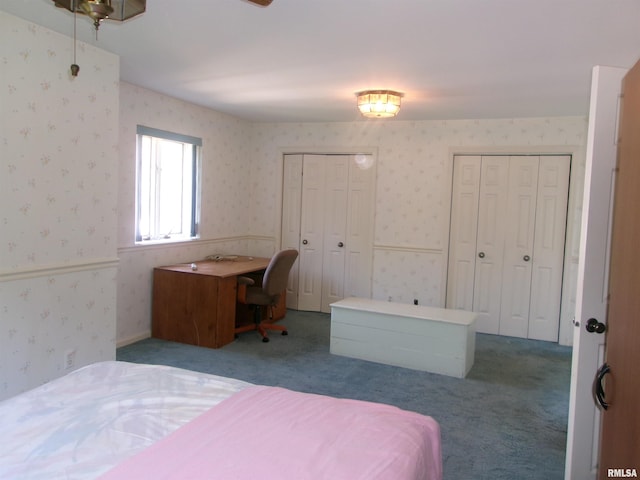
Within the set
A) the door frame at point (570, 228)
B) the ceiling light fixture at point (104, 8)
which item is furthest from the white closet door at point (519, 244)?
the ceiling light fixture at point (104, 8)

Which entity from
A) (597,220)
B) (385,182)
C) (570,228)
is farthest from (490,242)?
(597,220)

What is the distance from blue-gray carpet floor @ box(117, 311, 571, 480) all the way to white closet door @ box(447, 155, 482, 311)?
1.85 ft

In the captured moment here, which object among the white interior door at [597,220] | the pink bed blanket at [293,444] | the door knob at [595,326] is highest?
the white interior door at [597,220]

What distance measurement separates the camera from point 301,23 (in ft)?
8.38

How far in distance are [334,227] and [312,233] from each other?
30cm

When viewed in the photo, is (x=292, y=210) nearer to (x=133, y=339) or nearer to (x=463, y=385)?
(x=133, y=339)

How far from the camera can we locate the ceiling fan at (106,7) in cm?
158

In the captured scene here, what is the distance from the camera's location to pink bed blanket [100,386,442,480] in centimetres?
127

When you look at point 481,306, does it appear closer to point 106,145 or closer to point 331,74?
point 331,74

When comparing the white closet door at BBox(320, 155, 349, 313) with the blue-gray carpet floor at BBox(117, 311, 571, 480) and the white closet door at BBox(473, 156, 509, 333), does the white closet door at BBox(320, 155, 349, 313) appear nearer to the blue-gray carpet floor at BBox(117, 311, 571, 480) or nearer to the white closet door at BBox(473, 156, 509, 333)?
the blue-gray carpet floor at BBox(117, 311, 571, 480)

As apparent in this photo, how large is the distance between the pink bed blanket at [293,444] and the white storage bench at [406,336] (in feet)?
7.34

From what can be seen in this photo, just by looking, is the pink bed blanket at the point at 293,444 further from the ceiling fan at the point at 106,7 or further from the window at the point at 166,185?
the window at the point at 166,185

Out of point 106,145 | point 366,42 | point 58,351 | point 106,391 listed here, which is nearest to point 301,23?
point 366,42

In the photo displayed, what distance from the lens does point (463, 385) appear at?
3646mm
